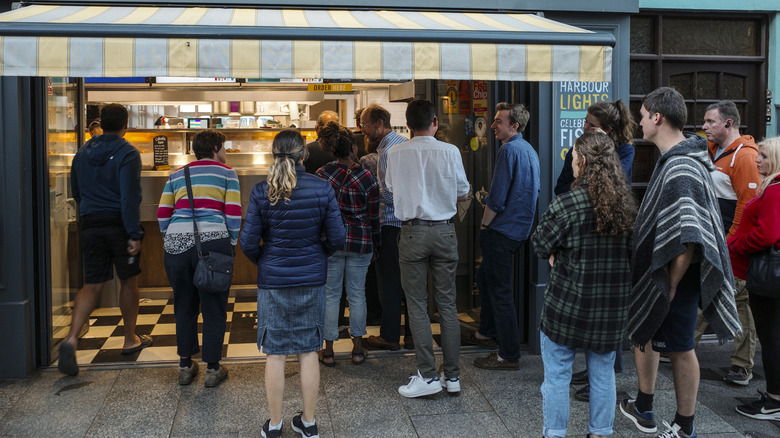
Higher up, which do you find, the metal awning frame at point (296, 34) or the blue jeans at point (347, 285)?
the metal awning frame at point (296, 34)

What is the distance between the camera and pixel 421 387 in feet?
14.6

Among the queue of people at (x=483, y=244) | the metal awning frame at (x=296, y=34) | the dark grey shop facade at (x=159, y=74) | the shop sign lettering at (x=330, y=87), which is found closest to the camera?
the queue of people at (x=483, y=244)

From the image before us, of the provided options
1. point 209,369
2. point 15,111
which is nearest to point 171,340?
point 209,369

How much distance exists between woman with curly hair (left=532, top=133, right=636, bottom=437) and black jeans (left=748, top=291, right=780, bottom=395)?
4.36ft

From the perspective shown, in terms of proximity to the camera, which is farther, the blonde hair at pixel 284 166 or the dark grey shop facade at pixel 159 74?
the dark grey shop facade at pixel 159 74

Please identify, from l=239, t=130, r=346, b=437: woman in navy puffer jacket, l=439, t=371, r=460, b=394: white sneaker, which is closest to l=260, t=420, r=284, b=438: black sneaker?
l=239, t=130, r=346, b=437: woman in navy puffer jacket

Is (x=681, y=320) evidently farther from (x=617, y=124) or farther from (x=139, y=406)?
(x=139, y=406)

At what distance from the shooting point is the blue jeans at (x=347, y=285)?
5.05 metres

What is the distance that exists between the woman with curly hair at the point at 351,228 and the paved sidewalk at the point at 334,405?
316 mm

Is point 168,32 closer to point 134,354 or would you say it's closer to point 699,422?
point 134,354

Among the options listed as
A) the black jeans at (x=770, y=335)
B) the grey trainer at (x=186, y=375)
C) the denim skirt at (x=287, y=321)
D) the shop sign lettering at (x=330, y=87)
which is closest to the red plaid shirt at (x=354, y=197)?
the denim skirt at (x=287, y=321)

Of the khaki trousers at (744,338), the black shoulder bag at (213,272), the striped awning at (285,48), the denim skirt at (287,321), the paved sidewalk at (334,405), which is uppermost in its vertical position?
the striped awning at (285,48)

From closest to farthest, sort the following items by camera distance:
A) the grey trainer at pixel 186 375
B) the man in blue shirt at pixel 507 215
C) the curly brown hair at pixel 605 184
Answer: the curly brown hair at pixel 605 184, the grey trainer at pixel 186 375, the man in blue shirt at pixel 507 215

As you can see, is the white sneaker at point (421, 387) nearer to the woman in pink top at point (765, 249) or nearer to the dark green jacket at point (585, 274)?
the dark green jacket at point (585, 274)
